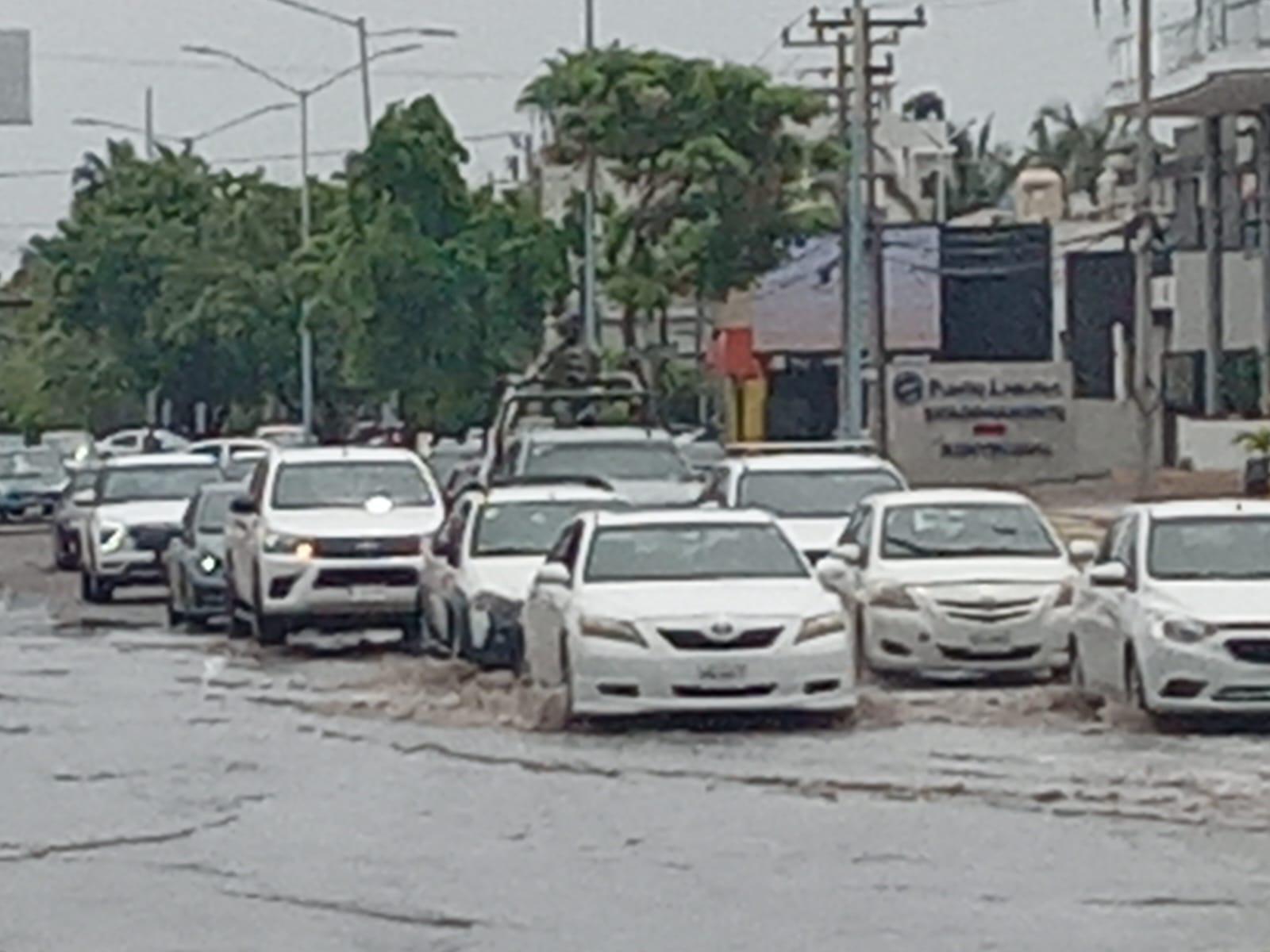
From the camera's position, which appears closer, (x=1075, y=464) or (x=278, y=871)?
(x=278, y=871)

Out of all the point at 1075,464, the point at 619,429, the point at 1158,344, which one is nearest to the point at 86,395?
the point at 1158,344

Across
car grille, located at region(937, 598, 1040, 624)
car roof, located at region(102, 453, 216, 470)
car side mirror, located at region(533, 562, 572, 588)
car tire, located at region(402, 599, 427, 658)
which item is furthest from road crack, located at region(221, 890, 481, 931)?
car roof, located at region(102, 453, 216, 470)

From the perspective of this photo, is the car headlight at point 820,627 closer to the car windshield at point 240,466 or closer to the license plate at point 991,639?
the license plate at point 991,639

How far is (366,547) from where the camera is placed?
32.9 metres

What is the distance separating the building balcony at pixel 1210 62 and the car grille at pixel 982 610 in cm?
3759

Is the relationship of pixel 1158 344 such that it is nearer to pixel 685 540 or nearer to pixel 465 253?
pixel 465 253

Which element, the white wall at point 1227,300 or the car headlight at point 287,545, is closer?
the car headlight at point 287,545

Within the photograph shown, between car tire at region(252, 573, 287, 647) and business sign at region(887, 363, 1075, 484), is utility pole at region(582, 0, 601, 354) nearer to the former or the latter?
business sign at region(887, 363, 1075, 484)

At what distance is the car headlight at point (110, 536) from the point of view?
140 feet

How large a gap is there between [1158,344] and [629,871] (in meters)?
69.9

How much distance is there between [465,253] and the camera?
240 feet

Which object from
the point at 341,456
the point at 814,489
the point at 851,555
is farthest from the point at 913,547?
the point at 341,456

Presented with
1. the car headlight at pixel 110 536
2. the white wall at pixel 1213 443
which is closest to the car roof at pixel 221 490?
the car headlight at pixel 110 536

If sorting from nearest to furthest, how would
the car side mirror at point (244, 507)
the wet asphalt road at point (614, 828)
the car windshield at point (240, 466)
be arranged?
the wet asphalt road at point (614, 828) → the car side mirror at point (244, 507) → the car windshield at point (240, 466)
